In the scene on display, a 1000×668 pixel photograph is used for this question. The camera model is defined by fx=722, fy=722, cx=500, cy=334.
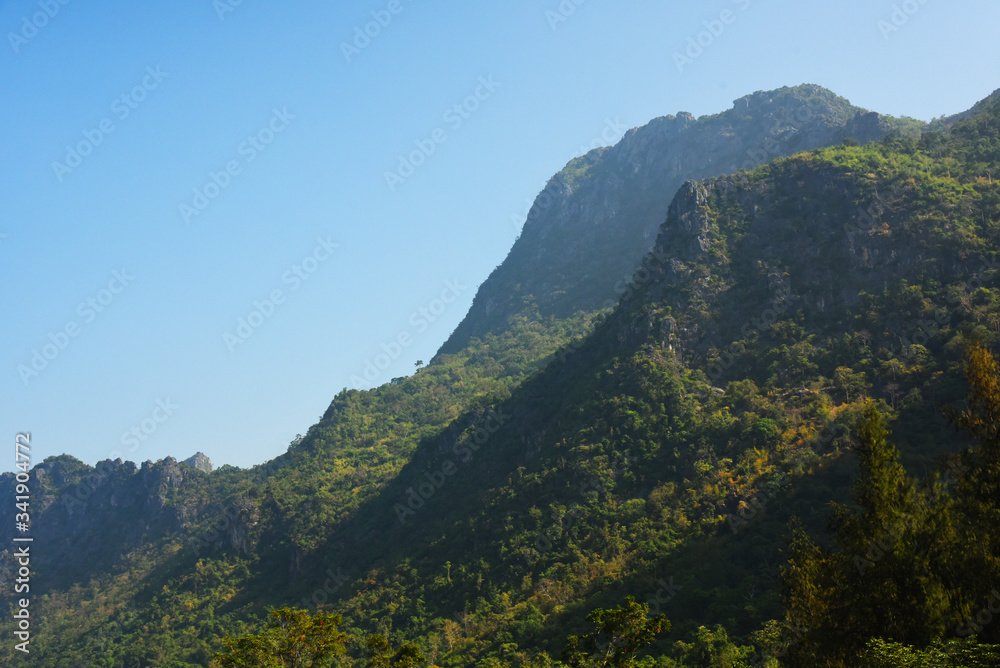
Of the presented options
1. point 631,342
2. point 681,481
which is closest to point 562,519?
point 681,481

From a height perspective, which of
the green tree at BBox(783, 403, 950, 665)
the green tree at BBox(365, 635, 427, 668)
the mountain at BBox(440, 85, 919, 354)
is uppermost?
the mountain at BBox(440, 85, 919, 354)

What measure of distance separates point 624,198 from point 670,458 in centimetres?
9369

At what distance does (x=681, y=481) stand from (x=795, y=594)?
126ft

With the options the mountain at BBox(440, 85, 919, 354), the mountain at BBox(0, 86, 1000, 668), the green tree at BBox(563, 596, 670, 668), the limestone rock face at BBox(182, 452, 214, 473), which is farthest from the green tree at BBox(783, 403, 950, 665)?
the limestone rock face at BBox(182, 452, 214, 473)

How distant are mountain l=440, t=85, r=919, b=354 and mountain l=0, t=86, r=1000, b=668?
28.8 meters

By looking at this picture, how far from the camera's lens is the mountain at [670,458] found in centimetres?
5156

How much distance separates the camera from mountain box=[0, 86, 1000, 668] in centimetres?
5156

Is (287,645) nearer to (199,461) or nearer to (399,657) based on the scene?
(399,657)

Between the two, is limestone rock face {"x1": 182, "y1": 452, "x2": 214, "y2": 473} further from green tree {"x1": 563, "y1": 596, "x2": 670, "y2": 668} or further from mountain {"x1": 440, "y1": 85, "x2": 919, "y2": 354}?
green tree {"x1": 563, "y1": 596, "x2": 670, "y2": 668}

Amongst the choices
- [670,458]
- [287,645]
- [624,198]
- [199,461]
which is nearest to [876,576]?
[287,645]

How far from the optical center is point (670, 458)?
63.0 metres

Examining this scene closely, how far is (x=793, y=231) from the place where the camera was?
79.1 metres

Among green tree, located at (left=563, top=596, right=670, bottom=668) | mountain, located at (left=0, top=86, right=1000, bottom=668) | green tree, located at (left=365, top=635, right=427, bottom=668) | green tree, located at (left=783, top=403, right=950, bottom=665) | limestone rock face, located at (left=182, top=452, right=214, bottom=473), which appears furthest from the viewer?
limestone rock face, located at (left=182, top=452, right=214, bottom=473)

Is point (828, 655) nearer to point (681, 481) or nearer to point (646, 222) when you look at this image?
point (681, 481)
